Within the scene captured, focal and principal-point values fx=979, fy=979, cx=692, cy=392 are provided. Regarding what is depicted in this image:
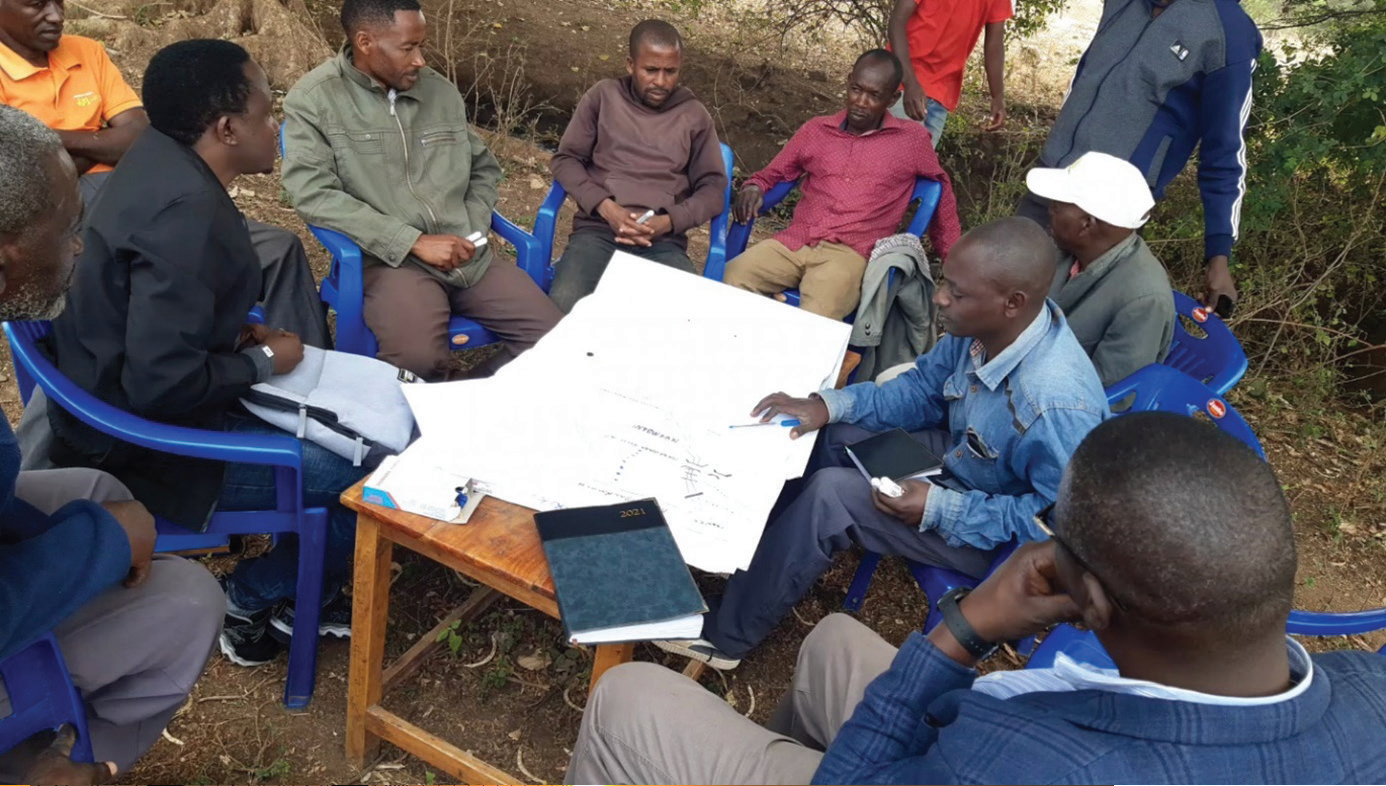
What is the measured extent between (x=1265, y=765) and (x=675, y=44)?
329 centimetres

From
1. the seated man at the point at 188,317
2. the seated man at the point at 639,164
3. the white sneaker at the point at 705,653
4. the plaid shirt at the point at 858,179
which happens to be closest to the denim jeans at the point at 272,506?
the seated man at the point at 188,317

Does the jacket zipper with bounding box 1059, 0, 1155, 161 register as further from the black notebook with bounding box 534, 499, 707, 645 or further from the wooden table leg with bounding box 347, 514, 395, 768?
the wooden table leg with bounding box 347, 514, 395, 768

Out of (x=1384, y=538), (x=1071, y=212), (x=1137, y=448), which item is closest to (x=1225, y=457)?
(x=1137, y=448)

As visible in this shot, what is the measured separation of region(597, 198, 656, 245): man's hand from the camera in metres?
3.77

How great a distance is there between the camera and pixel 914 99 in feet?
15.1

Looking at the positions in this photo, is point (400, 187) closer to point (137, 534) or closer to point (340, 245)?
point (340, 245)

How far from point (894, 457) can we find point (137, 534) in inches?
68.6

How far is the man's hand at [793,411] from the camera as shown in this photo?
253 centimetres

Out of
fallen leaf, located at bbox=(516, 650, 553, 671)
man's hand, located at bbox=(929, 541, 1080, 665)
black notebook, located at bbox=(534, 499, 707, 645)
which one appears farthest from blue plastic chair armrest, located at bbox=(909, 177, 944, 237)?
man's hand, located at bbox=(929, 541, 1080, 665)

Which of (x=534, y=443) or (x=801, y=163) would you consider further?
(x=801, y=163)

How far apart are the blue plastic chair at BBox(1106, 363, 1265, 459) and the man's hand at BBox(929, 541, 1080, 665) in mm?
1223

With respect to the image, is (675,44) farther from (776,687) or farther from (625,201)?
(776,687)

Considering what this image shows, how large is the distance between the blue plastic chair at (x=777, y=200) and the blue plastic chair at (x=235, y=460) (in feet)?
6.39

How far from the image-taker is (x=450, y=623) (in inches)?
110
